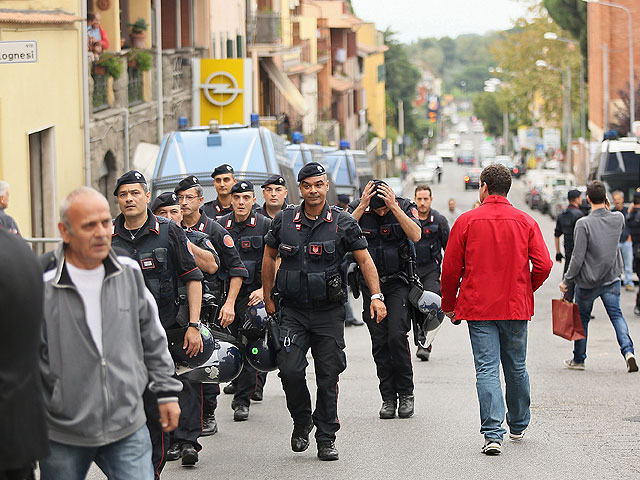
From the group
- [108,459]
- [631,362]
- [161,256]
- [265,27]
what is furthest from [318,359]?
[265,27]

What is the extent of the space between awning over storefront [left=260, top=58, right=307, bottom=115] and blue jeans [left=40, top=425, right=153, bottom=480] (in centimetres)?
4046

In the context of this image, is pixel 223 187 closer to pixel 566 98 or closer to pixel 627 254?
pixel 627 254

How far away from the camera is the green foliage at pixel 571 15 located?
7144 cm

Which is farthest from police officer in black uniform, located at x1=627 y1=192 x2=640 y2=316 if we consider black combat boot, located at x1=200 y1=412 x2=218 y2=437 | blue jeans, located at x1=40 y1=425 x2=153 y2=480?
blue jeans, located at x1=40 y1=425 x2=153 y2=480

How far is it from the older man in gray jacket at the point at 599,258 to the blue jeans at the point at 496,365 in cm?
341

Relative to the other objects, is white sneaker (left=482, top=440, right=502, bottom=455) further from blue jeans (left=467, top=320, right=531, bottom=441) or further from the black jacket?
the black jacket

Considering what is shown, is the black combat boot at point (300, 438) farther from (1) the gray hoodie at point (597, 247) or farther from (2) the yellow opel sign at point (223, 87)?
(2) the yellow opel sign at point (223, 87)

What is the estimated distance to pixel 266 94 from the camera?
49.2 metres

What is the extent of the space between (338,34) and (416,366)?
69.8m

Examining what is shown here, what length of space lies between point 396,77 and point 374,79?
19051mm

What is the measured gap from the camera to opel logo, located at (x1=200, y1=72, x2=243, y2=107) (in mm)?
34094

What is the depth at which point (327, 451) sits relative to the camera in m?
8.26

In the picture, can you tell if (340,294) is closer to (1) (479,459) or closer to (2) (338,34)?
(1) (479,459)

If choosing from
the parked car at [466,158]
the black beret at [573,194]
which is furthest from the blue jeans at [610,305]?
the parked car at [466,158]
